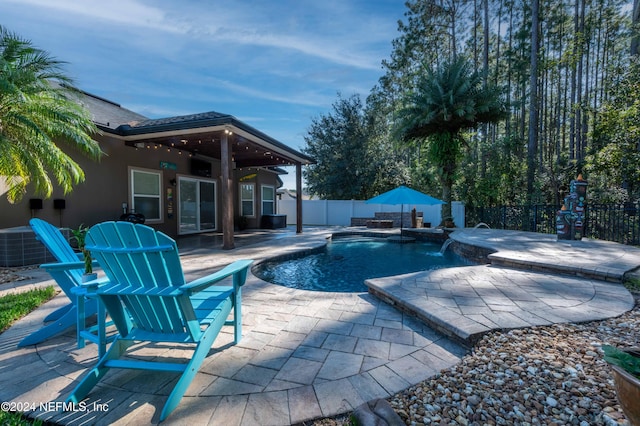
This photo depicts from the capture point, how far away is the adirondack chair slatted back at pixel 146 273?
1656 millimetres

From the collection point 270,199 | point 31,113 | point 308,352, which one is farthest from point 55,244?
point 270,199

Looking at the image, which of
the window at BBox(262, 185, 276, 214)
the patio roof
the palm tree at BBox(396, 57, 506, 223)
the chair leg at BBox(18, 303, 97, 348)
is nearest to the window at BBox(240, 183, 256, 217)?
the window at BBox(262, 185, 276, 214)

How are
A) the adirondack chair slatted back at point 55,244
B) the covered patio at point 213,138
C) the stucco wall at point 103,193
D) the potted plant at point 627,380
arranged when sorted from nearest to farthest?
the potted plant at point 627,380 < the adirondack chair slatted back at point 55,244 < the stucco wall at point 103,193 < the covered patio at point 213,138

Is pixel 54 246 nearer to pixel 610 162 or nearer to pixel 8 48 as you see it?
pixel 8 48

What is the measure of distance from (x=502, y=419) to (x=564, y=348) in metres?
1.10

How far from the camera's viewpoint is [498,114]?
395 inches

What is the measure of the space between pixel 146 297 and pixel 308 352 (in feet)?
4.06

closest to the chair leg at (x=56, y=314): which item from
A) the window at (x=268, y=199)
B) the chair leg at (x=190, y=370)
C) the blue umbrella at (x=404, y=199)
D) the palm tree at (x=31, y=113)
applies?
the chair leg at (x=190, y=370)

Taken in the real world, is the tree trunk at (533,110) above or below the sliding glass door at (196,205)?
above

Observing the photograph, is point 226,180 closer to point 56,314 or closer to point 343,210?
point 56,314

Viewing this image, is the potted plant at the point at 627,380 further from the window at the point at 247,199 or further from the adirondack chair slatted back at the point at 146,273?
the window at the point at 247,199

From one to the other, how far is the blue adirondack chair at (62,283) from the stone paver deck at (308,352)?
0.31 ft

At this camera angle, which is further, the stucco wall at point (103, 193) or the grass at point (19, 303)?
the stucco wall at point (103, 193)

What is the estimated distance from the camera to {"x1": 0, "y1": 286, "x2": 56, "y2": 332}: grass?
2.80 metres
